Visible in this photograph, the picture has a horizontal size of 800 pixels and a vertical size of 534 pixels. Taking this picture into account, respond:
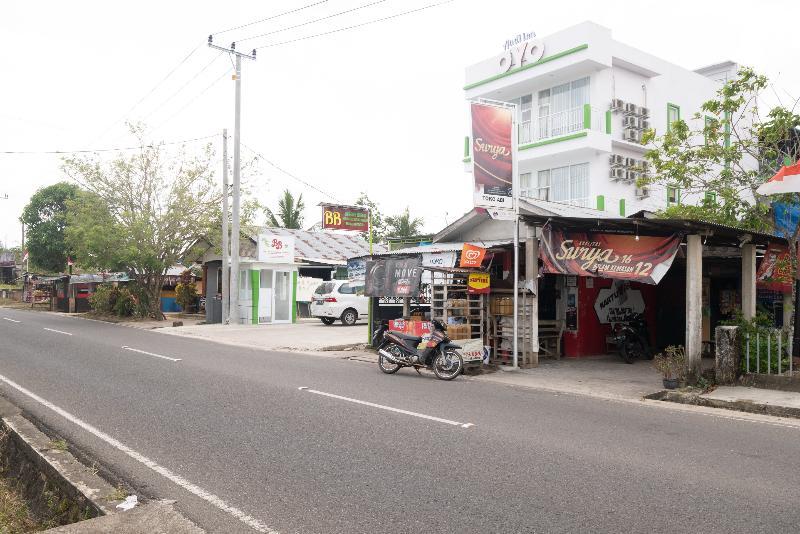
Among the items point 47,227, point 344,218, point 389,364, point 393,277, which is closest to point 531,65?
point 344,218

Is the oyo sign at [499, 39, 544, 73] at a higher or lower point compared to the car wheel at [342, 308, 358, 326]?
higher

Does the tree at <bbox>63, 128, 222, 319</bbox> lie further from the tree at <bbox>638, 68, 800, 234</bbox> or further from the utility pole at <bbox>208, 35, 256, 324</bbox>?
the tree at <bbox>638, 68, 800, 234</bbox>

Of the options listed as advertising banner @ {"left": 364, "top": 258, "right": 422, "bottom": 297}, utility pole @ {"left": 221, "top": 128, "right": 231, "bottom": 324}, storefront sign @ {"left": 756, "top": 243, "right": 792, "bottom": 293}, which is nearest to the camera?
storefront sign @ {"left": 756, "top": 243, "right": 792, "bottom": 293}

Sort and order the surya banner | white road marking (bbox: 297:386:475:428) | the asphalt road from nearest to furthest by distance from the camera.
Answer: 1. the asphalt road
2. white road marking (bbox: 297:386:475:428)
3. the surya banner

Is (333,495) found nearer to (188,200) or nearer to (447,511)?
(447,511)

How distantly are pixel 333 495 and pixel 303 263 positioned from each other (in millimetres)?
27408

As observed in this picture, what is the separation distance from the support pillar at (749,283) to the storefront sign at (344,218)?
45.1 feet

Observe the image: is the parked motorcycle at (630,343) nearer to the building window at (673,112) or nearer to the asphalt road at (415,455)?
the asphalt road at (415,455)

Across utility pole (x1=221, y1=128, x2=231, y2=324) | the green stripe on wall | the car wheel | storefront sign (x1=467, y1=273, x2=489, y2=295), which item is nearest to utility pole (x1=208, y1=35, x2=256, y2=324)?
utility pole (x1=221, y1=128, x2=231, y2=324)

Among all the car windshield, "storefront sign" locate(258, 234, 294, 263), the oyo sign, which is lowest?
the car windshield

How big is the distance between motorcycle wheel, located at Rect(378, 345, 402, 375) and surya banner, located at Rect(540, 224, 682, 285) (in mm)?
3517

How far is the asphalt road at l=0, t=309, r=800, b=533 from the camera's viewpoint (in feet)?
15.0

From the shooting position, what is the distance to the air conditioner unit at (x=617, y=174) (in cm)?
2500

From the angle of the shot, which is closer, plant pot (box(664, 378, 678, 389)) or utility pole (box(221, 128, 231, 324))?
plant pot (box(664, 378, 678, 389))
